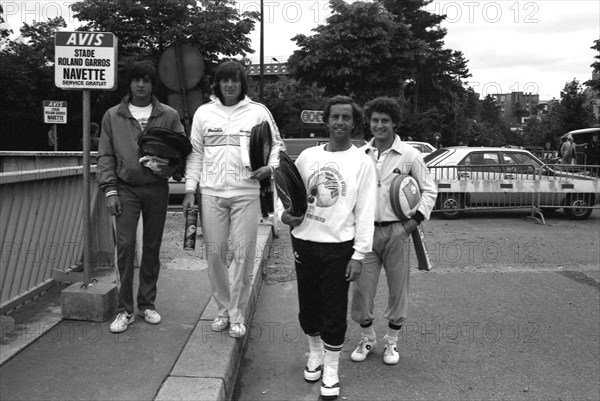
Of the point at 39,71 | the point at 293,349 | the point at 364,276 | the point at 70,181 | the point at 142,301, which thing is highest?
the point at 39,71

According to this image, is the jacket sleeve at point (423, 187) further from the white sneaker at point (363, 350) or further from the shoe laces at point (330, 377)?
the shoe laces at point (330, 377)

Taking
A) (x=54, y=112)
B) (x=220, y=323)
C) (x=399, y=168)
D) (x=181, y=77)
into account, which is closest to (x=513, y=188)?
(x=181, y=77)

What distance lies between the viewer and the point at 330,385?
3.56 metres

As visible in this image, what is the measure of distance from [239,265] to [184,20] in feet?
74.7

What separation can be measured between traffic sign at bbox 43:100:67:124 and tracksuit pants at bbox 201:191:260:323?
14337 millimetres

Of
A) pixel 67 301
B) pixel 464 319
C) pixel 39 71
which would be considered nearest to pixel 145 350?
pixel 67 301

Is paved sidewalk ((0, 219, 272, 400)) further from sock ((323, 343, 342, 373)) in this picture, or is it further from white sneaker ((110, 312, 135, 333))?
sock ((323, 343, 342, 373))

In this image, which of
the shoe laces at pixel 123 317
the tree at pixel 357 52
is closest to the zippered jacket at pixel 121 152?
the shoe laces at pixel 123 317

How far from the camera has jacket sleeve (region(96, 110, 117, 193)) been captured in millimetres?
3998

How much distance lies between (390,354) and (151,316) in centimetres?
181

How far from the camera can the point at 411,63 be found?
30312mm

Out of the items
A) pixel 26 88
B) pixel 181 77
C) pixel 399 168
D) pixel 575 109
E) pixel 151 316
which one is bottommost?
pixel 151 316

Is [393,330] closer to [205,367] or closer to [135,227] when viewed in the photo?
[205,367]

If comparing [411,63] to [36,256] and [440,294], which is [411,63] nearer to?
[440,294]
